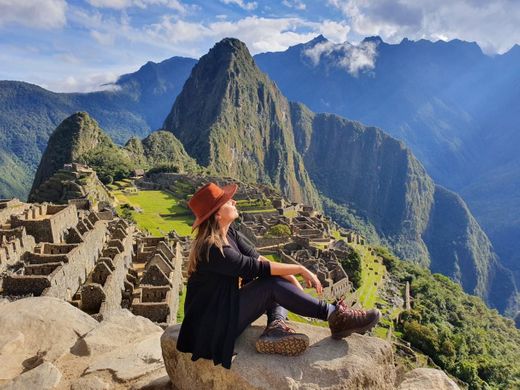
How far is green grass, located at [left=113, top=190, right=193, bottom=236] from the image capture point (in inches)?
A: 2079

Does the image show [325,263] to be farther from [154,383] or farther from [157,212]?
[154,383]

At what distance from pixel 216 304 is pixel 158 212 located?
6028cm

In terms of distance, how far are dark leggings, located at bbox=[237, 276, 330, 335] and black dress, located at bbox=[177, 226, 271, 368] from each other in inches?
9.8

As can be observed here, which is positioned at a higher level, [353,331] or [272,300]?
[272,300]

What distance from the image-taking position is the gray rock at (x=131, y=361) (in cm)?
711

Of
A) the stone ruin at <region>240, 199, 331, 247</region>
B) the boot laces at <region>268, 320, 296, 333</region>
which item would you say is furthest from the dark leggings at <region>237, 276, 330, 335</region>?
the stone ruin at <region>240, 199, 331, 247</region>

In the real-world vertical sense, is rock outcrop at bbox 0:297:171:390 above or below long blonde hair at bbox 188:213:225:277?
below

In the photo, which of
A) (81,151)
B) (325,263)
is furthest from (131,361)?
(81,151)

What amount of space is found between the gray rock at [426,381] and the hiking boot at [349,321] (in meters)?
1.44

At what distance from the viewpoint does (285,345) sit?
5.98 metres

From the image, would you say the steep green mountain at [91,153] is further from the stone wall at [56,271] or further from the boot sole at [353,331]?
the boot sole at [353,331]

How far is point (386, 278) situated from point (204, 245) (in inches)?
2278

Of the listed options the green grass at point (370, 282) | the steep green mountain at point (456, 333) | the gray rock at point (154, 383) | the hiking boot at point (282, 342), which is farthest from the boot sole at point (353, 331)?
Answer: the steep green mountain at point (456, 333)

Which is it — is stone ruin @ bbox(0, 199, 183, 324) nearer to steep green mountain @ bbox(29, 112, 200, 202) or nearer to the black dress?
the black dress
